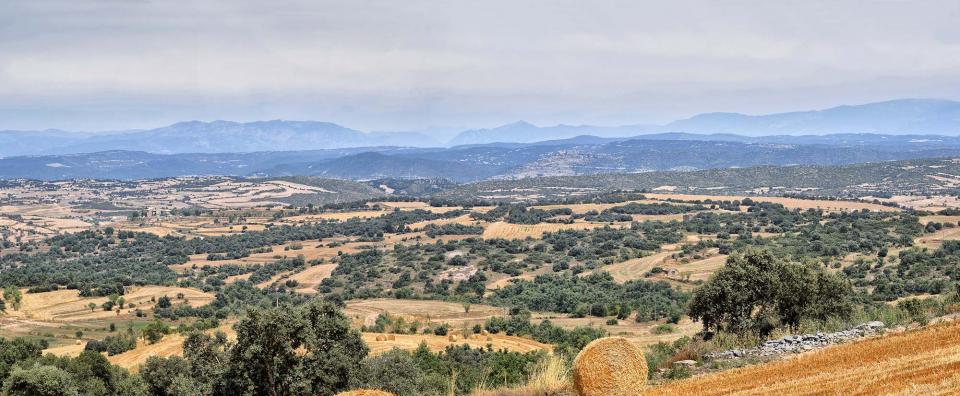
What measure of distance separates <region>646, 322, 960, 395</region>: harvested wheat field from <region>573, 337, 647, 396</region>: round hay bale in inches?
26.9

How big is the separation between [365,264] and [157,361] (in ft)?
209

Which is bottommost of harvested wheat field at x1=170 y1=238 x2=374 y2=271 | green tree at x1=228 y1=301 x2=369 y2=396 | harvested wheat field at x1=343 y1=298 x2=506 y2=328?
harvested wheat field at x1=170 y1=238 x2=374 y2=271

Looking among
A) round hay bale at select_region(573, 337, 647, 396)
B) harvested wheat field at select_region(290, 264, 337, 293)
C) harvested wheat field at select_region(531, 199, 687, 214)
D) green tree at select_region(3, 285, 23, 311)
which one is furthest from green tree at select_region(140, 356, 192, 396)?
harvested wheat field at select_region(531, 199, 687, 214)

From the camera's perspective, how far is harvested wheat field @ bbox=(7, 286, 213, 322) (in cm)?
6419

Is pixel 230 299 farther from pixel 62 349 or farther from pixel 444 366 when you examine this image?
pixel 444 366

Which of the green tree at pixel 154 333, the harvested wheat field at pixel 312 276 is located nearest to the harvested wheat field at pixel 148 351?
the green tree at pixel 154 333

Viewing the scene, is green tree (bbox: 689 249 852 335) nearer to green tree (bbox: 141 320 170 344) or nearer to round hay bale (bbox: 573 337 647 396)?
round hay bale (bbox: 573 337 647 396)

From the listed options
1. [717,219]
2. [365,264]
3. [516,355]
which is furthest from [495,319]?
[717,219]

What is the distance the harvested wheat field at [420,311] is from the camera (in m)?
59.4

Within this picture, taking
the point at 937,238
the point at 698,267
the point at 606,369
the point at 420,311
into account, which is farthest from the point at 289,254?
the point at 606,369

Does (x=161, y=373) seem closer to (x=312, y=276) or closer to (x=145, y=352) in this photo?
(x=145, y=352)

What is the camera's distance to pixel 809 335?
20.2 metres

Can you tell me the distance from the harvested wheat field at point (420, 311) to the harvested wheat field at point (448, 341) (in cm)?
639

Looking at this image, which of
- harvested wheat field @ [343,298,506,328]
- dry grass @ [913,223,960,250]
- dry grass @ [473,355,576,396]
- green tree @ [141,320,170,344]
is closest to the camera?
dry grass @ [473,355,576,396]
